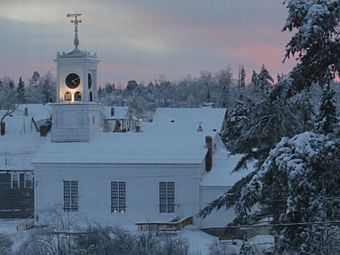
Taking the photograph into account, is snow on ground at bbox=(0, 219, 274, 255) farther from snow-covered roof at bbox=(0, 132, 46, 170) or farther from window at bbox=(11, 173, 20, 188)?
snow-covered roof at bbox=(0, 132, 46, 170)

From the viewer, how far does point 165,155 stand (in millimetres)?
43312

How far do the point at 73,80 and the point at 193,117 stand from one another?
47.8 metres

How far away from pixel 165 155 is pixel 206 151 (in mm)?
2373

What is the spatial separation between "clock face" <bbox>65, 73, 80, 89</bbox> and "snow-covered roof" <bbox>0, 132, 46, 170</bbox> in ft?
15.7

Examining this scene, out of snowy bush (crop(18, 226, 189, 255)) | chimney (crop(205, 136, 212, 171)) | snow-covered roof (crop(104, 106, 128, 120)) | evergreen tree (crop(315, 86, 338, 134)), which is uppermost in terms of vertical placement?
evergreen tree (crop(315, 86, 338, 134))

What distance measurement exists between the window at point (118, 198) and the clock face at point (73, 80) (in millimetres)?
7730

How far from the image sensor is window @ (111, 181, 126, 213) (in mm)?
43250

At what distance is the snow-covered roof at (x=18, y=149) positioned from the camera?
155 feet

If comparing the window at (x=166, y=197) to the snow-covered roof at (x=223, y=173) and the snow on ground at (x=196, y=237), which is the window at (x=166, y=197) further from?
the snow on ground at (x=196, y=237)

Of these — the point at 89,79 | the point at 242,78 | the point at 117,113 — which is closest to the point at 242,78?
the point at 242,78

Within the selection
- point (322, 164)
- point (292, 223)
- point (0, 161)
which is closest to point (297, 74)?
point (322, 164)

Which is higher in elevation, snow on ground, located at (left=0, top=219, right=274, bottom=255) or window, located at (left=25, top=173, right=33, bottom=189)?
window, located at (left=25, top=173, right=33, bottom=189)

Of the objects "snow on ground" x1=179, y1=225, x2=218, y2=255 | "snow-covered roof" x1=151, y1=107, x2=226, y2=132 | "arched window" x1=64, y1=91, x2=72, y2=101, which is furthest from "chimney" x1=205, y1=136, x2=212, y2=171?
"snow-covered roof" x1=151, y1=107, x2=226, y2=132

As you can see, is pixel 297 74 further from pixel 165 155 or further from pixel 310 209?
pixel 165 155
